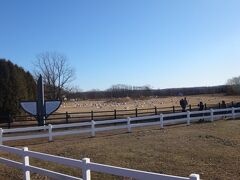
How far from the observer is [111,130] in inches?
1013

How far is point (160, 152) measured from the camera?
656 inches

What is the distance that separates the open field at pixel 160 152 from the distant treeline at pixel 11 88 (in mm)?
12790

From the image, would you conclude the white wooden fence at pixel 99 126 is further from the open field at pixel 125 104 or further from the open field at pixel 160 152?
→ the open field at pixel 125 104

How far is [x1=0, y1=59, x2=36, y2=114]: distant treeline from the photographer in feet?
111

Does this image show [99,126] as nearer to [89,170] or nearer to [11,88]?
[11,88]

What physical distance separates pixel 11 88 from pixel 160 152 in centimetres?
2062

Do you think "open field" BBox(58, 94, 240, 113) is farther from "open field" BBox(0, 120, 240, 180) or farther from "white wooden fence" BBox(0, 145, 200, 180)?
"white wooden fence" BBox(0, 145, 200, 180)

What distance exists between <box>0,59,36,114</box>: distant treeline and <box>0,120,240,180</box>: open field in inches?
504

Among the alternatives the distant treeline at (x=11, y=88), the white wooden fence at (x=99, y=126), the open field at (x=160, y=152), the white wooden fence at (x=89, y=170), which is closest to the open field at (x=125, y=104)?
the distant treeline at (x=11, y=88)

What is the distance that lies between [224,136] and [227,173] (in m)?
8.62

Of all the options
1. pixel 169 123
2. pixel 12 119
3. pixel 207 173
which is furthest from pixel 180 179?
pixel 12 119

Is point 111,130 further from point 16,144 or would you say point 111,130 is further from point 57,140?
point 16,144

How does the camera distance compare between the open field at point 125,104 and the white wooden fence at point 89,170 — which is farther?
the open field at point 125,104

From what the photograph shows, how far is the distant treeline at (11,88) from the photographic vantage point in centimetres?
3391
